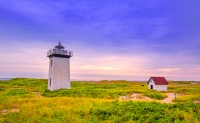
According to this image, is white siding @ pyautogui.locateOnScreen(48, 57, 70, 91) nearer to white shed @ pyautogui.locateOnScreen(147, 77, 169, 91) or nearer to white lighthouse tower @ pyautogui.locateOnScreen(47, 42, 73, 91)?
white lighthouse tower @ pyautogui.locateOnScreen(47, 42, 73, 91)

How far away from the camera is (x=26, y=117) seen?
10820mm

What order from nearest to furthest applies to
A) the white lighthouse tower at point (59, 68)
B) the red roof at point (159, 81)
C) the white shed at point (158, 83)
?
the white lighthouse tower at point (59, 68), the white shed at point (158, 83), the red roof at point (159, 81)

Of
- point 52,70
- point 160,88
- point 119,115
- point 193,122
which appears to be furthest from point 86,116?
point 160,88

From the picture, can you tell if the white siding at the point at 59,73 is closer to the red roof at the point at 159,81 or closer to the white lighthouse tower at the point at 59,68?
the white lighthouse tower at the point at 59,68

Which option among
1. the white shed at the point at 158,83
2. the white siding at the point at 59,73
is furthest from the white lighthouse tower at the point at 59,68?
the white shed at the point at 158,83

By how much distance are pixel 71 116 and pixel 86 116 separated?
3.45 feet

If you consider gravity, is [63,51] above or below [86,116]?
above

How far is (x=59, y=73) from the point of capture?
29484 mm

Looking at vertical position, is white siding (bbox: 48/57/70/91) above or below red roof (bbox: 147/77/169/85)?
above

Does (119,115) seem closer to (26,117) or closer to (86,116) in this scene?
(86,116)

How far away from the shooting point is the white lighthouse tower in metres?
28.9

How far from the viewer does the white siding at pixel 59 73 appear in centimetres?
2892

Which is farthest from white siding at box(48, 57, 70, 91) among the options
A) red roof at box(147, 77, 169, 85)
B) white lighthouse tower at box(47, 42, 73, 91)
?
red roof at box(147, 77, 169, 85)

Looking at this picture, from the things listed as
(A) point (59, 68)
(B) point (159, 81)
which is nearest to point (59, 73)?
(A) point (59, 68)
